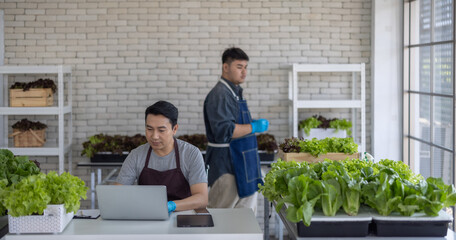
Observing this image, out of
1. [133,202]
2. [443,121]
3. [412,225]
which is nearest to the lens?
[412,225]

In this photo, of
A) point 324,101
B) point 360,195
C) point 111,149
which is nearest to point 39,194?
point 360,195

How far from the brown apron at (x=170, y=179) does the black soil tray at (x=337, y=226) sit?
4.67 ft

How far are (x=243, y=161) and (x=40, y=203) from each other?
2930 mm

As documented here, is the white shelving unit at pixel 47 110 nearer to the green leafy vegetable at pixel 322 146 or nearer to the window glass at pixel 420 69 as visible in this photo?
the green leafy vegetable at pixel 322 146

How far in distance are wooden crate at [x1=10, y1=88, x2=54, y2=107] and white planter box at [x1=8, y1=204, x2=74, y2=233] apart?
3.79 metres

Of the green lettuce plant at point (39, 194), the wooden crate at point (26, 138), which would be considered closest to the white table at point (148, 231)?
the green lettuce plant at point (39, 194)

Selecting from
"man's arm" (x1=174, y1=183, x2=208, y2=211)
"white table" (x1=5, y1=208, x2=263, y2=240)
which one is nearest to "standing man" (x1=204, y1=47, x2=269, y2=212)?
"man's arm" (x1=174, y1=183, x2=208, y2=211)

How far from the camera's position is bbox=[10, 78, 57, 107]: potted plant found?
7.11 meters

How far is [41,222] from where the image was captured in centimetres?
352

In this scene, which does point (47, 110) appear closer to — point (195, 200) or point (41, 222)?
point (195, 200)

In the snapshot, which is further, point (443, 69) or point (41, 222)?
point (443, 69)

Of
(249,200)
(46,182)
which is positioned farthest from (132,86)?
(46,182)

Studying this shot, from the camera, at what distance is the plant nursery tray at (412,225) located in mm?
3312

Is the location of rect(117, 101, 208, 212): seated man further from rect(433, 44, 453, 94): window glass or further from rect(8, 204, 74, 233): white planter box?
rect(433, 44, 453, 94): window glass
